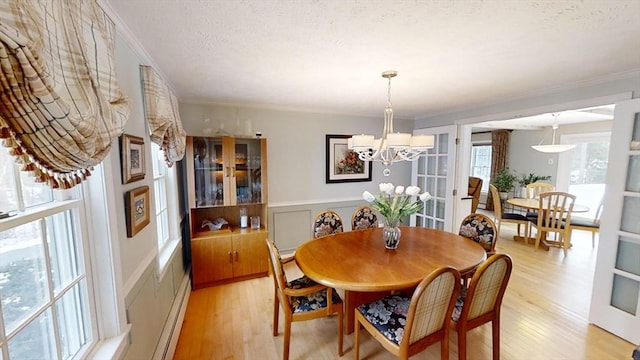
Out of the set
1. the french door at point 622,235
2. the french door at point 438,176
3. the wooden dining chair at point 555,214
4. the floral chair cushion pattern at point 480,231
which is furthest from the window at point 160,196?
the wooden dining chair at point 555,214

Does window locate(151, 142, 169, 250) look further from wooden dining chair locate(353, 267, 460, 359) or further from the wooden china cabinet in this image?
wooden dining chair locate(353, 267, 460, 359)

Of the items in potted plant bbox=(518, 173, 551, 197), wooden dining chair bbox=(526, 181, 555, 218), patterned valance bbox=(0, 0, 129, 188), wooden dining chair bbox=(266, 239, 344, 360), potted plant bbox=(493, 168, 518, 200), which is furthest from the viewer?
potted plant bbox=(493, 168, 518, 200)

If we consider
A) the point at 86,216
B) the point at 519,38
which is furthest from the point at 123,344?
the point at 519,38

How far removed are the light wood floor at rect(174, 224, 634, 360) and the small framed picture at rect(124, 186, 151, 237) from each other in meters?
1.17

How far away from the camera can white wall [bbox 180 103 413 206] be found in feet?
10.7

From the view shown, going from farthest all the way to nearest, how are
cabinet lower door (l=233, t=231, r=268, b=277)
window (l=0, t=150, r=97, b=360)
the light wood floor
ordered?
1. cabinet lower door (l=233, t=231, r=268, b=277)
2. the light wood floor
3. window (l=0, t=150, r=97, b=360)

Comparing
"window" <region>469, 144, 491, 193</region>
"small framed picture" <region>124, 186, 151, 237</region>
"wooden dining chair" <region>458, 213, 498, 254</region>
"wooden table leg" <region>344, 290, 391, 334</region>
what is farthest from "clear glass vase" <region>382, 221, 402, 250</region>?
"window" <region>469, 144, 491, 193</region>

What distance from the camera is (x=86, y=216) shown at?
1.16 metres

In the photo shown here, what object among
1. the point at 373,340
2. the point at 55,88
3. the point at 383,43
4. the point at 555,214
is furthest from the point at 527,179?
the point at 55,88

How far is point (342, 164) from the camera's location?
158 inches

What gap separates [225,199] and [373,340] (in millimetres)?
2120

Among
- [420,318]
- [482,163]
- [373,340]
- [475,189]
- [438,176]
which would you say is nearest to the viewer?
[420,318]

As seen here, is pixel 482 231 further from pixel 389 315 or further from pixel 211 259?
pixel 211 259

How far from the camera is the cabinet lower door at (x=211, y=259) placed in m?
2.90
